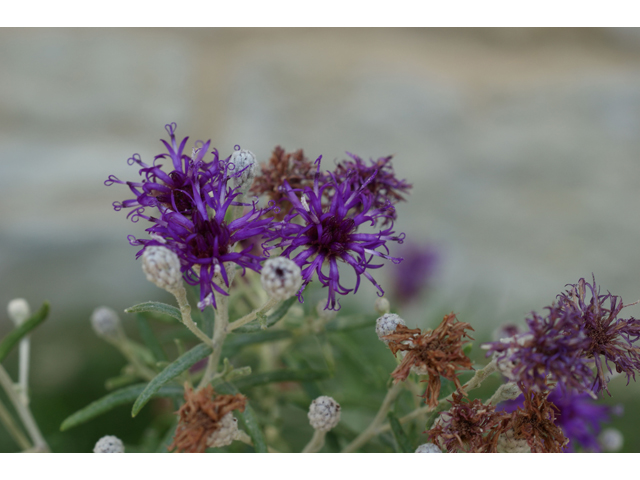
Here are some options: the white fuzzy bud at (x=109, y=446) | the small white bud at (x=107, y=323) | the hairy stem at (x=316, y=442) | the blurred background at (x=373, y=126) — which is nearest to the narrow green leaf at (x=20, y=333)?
the small white bud at (x=107, y=323)

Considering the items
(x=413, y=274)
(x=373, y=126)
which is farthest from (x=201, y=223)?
(x=373, y=126)

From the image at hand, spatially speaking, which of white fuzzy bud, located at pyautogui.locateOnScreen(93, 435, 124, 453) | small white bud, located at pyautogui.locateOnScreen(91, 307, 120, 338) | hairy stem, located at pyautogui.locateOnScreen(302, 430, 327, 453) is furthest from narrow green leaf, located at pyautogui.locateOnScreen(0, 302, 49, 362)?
hairy stem, located at pyautogui.locateOnScreen(302, 430, 327, 453)

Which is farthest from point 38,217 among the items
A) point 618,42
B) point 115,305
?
point 618,42

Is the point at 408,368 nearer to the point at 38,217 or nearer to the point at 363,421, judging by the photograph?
the point at 363,421

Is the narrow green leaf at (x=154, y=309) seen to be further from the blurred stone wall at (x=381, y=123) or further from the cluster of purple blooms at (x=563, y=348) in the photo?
the blurred stone wall at (x=381, y=123)

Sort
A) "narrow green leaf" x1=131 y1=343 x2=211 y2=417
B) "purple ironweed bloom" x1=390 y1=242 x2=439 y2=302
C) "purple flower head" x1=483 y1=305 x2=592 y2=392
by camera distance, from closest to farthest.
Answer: "purple flower head" x1=483 y1=305 x2=592 y2=392
"narrow green leaf" x1=131 y1=343 x2=211 y2=417
"purple ironweed bloom" x1=390 y1=242 x2=439 y2=302

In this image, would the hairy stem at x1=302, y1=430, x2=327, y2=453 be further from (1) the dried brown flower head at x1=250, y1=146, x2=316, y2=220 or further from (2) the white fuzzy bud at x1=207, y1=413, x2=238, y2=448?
(1) the dried brown flower head at x1=250, y1=146, x2=316, y2=220
